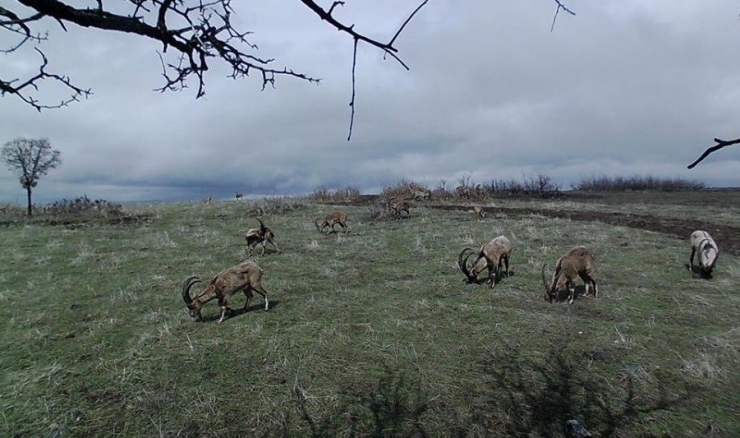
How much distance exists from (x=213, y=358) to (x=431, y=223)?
13.2m

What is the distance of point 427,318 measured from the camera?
7.68 m

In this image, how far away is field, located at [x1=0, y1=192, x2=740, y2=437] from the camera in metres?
5.05

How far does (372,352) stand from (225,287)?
296 centimetres

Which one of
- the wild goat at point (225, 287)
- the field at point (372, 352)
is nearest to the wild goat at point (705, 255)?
the field at point (372, 352)

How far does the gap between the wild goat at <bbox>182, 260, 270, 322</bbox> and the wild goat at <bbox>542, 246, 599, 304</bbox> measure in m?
5.35

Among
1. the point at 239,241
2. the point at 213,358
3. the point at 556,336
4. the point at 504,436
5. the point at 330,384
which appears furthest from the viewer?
the point at 239,241

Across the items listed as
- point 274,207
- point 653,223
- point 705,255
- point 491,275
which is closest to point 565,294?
point 491,275

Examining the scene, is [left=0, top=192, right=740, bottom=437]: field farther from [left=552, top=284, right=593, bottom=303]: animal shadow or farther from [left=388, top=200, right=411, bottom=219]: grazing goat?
[left=388, top=200, right=411, bottom=219]: grazing goat

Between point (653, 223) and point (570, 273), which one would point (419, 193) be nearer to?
point (653, 223)

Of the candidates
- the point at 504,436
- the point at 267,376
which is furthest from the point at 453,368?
the point at 267,376

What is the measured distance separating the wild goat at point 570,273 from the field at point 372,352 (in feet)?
0.81

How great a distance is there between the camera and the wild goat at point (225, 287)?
25.0 feet

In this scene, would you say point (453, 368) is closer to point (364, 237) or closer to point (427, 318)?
point (427, 318)

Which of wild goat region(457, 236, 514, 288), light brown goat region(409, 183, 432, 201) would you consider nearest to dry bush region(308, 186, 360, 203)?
light brown goat region(409, 183, 432, 201)
